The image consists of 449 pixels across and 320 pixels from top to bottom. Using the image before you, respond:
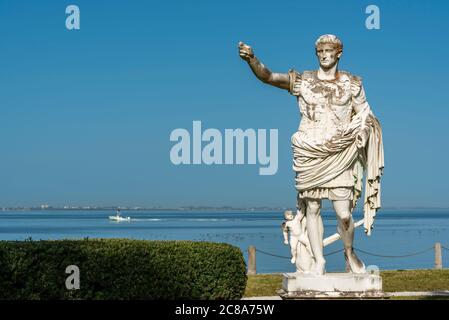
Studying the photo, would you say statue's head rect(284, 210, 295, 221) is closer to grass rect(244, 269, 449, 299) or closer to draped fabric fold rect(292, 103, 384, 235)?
draped fabric fold rect(292, 103, 384, 235)

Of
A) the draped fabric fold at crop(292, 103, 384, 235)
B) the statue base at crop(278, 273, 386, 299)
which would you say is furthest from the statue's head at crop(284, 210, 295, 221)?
the statue base at crop(278, 273, 386, 299)

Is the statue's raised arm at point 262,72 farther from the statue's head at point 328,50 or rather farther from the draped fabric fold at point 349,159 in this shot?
the draped fabric fold at point 349,159

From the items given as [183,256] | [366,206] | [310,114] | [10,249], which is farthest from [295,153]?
[10,249]

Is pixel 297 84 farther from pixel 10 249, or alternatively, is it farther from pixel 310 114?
pixel 10 249

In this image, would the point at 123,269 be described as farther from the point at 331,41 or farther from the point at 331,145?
the point at 331,41

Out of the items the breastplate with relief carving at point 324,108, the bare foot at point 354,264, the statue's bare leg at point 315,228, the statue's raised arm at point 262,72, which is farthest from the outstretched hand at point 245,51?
the bare foot at point 354,264

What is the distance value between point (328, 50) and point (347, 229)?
2.73 meters

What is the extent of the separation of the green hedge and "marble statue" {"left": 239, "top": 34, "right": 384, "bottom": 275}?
1759mm

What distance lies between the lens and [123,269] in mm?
11367

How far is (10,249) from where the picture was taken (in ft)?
35.2

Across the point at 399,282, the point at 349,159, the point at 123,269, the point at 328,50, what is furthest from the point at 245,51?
the point at 399,282

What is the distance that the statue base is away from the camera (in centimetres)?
1029

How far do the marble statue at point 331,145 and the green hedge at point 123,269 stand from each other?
1759mm

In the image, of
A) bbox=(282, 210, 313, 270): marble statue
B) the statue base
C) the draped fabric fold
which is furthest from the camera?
bbox=(282, 210, 313, 270): marble statue
